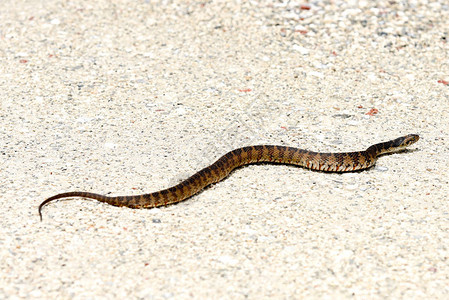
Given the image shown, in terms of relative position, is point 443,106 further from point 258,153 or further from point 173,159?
point 173,159

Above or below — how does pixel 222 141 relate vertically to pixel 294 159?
below

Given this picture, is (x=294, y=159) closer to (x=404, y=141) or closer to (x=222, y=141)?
(x=222, y=141)

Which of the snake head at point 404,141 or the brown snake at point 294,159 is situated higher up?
the snake head at point 404,141

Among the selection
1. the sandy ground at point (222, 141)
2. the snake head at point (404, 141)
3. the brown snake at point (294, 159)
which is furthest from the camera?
Result: the snake head at point (404, 141)

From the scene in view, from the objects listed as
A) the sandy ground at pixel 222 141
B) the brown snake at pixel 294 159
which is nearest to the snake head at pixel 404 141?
the brown snake at pixel 294 159

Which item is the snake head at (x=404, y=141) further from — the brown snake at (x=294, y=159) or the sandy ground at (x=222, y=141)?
the sandy ground at (x=222, y=141)

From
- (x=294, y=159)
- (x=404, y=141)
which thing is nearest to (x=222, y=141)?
(x=294, y=159)

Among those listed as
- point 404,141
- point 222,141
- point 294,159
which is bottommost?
point 222,141

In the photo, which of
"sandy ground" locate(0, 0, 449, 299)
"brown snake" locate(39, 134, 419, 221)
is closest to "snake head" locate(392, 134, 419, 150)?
"brown snake" locate(39, 134, 419, 221)

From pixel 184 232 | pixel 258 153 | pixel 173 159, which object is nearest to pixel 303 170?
pixel 258 153
